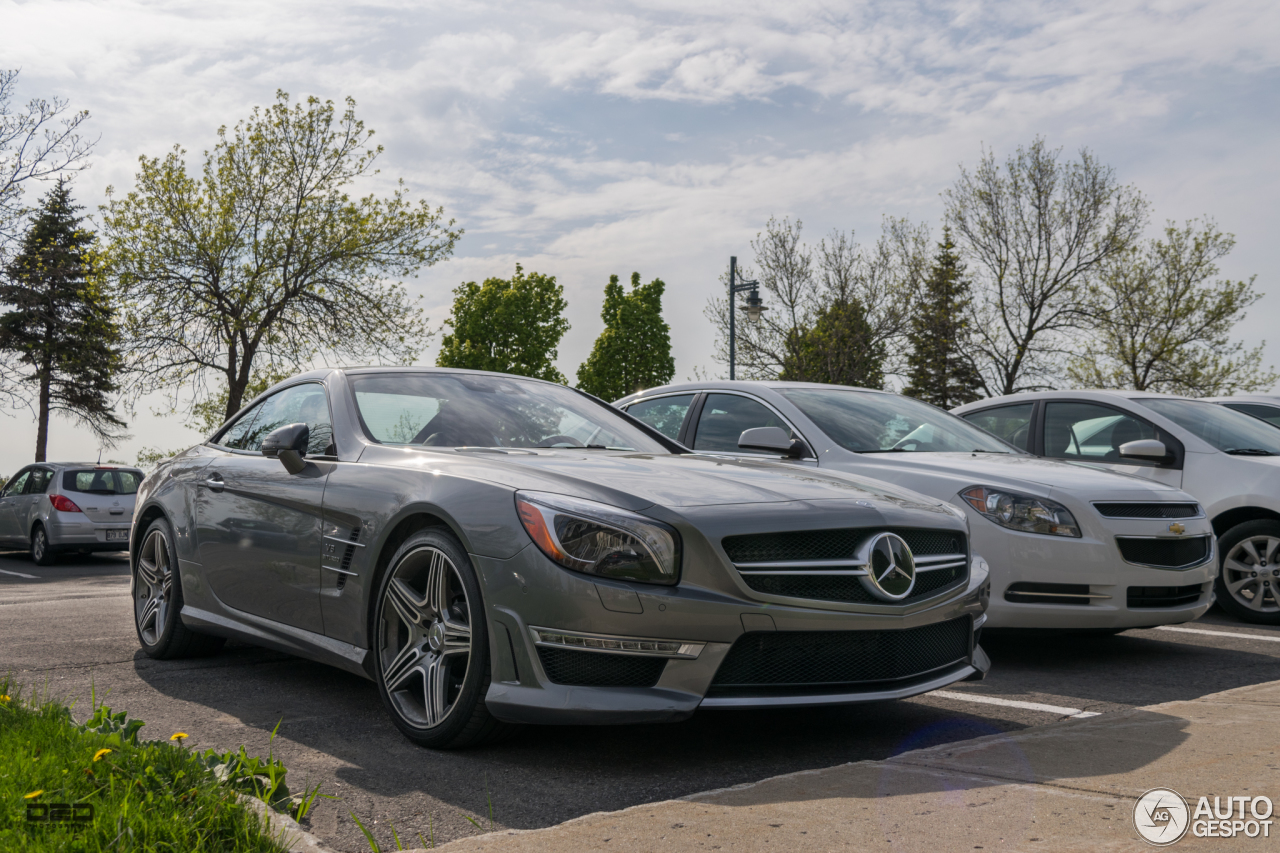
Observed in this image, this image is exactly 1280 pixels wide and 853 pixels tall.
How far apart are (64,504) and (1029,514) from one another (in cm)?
1536

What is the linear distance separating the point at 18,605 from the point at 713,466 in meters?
6.83

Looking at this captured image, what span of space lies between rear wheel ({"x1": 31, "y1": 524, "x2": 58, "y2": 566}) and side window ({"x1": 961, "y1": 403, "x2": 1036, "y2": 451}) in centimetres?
1408

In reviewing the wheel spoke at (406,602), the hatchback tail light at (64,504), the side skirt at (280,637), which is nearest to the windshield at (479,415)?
the wheel spoke at (406,602)

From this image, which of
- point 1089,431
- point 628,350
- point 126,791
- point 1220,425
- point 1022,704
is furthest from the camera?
point 628,350

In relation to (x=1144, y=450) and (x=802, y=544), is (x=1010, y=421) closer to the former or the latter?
(x=1144, y=450)

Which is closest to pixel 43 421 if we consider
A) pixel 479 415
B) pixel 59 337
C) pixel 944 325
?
pixel 59 337

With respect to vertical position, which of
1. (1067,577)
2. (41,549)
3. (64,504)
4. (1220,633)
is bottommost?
(41,549)

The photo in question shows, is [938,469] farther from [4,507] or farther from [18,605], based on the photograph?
[4,507]

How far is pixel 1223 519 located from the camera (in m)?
7.48

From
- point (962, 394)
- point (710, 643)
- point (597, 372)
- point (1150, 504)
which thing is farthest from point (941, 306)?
point (710, 643)

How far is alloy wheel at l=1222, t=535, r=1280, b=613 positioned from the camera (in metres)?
7.22

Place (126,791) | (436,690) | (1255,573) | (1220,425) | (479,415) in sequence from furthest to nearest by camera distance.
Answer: (1220,425) → (1255,573) → (479,415) → (436,690) → (126,791)

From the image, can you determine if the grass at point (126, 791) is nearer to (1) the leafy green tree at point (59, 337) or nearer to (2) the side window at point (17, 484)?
(2) the side window at point (17, 484)

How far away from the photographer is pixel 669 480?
3.82 m
